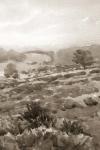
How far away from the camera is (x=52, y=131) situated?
758 cm

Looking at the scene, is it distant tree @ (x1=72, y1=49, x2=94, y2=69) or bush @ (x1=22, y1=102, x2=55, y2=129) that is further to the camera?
distant tree @ (x1=72, y1=49, x2=94, y2=69)

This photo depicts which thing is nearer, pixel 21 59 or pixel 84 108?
pixel 84 108

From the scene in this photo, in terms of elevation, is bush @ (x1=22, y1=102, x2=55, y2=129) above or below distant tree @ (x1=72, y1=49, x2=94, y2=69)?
→ below

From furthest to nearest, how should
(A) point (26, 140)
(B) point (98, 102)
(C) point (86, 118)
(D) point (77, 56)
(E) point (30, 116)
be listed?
→ (D) point (77, 56) → (B) point (98, 102) → (C) point (86, 118) → (E) point (30, 116) → (A) point (26, 140)

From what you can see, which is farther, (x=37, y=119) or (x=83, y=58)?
(x=83, y=58)

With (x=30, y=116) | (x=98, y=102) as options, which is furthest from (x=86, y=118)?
(x=98, y=102)

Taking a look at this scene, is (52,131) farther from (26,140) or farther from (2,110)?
(2,110)

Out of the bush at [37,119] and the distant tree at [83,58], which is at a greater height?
the distant tree at [83,58]

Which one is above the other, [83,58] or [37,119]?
[83,58]

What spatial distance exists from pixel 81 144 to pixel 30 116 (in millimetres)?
3680

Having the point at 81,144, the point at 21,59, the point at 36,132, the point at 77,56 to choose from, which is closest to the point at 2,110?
the point at 36,132

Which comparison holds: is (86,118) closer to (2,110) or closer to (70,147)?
(70,147)

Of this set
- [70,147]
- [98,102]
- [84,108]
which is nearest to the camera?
[70,147]

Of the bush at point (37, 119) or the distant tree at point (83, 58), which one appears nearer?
the bush at point (37, 119)
